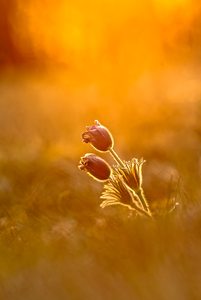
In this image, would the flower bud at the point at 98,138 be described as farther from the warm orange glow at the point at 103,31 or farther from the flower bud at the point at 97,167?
the warm orange glow at the point at 103,31

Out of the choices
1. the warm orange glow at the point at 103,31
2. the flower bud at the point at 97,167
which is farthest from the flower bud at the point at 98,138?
the warm orange glow at the point at 103,31

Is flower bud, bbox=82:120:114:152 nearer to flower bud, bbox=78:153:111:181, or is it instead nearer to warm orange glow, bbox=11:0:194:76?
flower bud, bbox=78:153:111:181

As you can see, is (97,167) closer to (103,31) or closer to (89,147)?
(89,147)

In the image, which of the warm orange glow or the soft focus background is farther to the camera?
the warm orange glow

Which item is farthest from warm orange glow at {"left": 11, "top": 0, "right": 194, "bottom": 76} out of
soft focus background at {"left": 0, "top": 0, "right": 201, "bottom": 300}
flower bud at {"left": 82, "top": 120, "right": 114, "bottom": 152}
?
flower bud at {"left": 82, "top": 120, "right": 114, "bottom": 152}

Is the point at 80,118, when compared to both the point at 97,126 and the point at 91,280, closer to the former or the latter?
the point at 97,126

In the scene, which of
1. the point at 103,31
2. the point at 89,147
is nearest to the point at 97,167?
the point at 89,147
